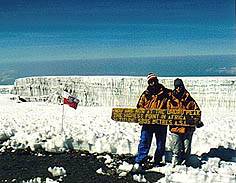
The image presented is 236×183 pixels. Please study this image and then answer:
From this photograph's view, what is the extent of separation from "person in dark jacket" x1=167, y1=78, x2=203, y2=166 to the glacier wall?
20.7 metres

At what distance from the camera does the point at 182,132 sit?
9.81 metres

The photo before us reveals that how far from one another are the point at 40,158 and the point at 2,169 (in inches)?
44.5

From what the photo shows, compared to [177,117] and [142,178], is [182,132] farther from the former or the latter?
[142,178]

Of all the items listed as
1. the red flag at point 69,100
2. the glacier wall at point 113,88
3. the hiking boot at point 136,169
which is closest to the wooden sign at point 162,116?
the hiking boot at point 136,169

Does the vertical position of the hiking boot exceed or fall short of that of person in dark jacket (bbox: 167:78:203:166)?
it falls short

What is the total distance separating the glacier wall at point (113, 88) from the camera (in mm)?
31453

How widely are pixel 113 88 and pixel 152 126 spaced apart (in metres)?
28.9

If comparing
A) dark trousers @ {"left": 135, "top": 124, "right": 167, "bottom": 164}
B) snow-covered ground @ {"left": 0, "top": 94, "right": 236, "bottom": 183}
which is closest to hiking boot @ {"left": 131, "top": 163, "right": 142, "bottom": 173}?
dark trousers @ {"left": 135, "top": 124, "right": 167, "bottom": 164}

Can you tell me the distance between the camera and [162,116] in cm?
1000

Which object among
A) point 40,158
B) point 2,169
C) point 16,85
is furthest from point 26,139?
point 16,85

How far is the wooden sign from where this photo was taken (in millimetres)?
9711

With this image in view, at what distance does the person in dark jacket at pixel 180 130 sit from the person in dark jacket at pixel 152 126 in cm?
28

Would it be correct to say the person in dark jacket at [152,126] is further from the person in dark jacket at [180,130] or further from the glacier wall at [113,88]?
the glacier wall at [113,88]

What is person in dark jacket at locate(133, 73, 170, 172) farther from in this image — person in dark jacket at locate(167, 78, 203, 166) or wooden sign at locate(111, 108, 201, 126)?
person in dark jacket at locate(167, 78, 203, 166)
